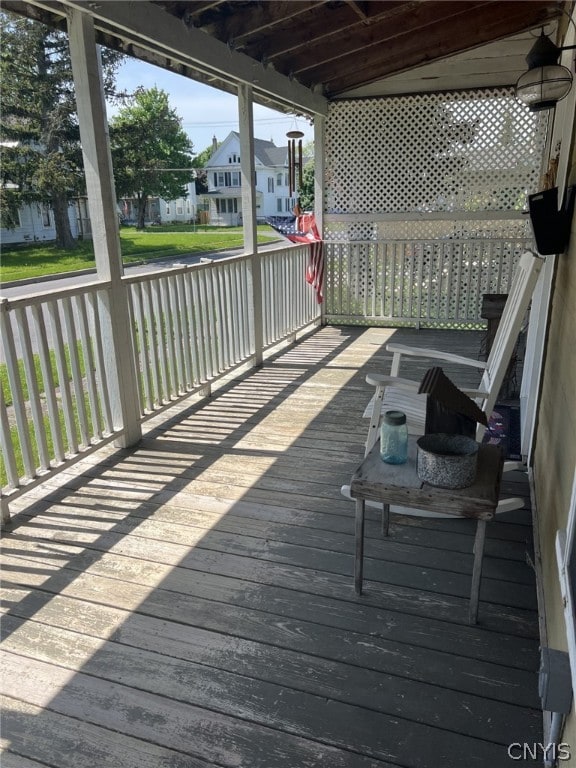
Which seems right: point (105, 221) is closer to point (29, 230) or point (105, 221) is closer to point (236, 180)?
point (29, 230)

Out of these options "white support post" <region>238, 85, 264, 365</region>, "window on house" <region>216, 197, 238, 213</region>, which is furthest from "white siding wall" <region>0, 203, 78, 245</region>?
"window on house" <region>216, 197, 238, 213</region>

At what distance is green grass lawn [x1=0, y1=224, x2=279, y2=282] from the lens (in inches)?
202

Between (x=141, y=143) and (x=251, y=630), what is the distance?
9378mm

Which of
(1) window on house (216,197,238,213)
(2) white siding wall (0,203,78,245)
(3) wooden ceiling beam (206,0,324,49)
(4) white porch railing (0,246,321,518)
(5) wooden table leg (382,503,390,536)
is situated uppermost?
(3) wooden ceiling beam (206,0,324,49)

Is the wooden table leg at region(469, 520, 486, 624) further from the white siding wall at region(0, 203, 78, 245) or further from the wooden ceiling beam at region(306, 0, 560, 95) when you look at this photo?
the white siding wall at region(0, 203, 78, 245)

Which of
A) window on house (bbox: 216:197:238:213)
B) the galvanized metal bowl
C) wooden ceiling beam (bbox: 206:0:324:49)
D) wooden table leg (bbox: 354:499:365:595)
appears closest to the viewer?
the galvanized metal bowl

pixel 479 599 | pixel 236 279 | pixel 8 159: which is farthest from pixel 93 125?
pixel 8 159

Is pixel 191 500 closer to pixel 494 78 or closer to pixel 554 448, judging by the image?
pixel 554 448

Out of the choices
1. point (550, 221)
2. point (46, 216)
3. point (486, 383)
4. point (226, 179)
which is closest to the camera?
point (550, 221)

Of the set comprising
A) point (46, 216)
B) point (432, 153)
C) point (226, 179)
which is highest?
point (226, 179)

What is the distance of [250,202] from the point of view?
458 centimetres

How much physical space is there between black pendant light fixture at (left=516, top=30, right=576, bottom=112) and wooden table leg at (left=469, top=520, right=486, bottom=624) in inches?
88.1

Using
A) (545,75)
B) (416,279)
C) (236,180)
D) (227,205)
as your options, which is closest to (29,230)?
(416,279)

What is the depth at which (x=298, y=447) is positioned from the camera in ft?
10.7
